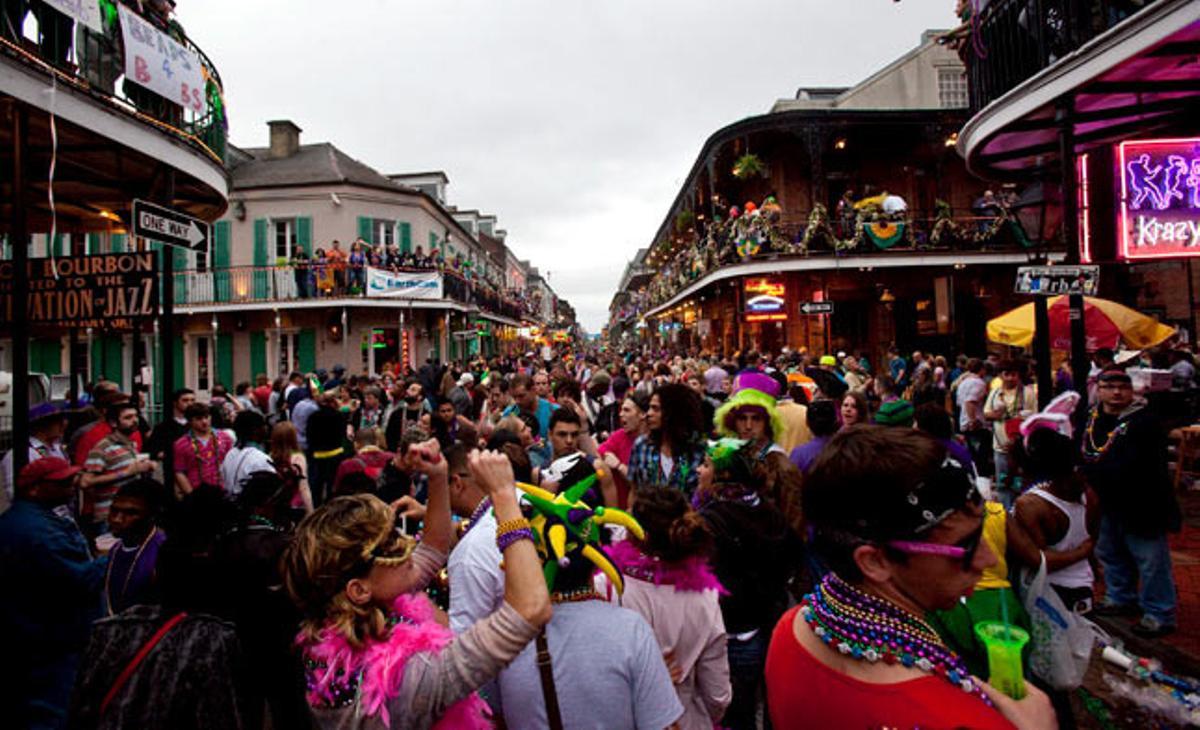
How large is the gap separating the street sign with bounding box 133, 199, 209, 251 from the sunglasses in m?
4.84

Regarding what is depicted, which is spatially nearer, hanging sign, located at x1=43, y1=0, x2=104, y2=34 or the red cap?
the red cap

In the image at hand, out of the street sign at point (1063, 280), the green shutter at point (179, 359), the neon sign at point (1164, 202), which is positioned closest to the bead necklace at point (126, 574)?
the street sign at point (1063, 280)

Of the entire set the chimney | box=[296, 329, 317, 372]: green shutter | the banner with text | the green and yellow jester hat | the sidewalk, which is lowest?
the sidewalk

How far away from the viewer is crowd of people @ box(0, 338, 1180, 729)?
1331 millimetres

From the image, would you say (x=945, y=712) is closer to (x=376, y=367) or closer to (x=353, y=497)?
(x=353, y=497)

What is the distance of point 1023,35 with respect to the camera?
6895mm

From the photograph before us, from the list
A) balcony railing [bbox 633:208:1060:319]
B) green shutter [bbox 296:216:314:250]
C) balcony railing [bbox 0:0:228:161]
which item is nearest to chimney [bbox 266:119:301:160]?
green shutter [bbox 296:216:314:250]

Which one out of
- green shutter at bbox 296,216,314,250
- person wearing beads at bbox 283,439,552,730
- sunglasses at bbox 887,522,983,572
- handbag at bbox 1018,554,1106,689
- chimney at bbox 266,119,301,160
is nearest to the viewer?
sunglasses at bbox 887,522,983,572

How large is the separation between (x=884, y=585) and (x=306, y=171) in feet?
78.7

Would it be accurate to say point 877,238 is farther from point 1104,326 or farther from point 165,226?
Answer: point 165,226

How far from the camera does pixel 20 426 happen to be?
12.7ft

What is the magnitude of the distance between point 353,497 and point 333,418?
5807mm

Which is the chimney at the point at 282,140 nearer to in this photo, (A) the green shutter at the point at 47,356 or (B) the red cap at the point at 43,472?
(A) the green shutter at the point at 47,356

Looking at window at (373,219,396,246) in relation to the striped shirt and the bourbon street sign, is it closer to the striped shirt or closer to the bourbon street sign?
the striped shirt
